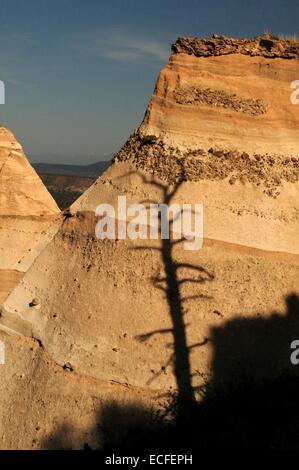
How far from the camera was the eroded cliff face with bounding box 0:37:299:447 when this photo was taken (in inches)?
362

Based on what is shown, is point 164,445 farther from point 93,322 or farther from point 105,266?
point 105,266

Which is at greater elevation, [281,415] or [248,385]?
[248,385]

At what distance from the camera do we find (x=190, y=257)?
953 centimetres

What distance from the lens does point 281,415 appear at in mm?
8258

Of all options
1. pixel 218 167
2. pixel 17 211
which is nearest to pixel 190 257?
pixel 218 167

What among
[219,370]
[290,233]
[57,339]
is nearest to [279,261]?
[290,233]

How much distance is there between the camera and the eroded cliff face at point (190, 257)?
30.1 ft

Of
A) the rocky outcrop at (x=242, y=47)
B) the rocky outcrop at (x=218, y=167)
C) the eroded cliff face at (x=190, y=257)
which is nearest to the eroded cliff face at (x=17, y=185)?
the eroded cliff face at (x=190, y=257)

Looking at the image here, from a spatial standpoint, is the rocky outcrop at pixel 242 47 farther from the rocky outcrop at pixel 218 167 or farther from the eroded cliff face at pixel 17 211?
the eroded cliff face at pixel 17 211

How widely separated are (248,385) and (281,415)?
0.78 meters

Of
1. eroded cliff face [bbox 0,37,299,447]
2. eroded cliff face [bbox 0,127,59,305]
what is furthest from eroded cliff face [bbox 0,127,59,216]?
eroded cliff face [bbox 0,37,299,447]

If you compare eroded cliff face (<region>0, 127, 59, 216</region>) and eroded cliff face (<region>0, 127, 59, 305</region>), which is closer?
eroded cliff face (<region>0, 127, 59, 305</region>)

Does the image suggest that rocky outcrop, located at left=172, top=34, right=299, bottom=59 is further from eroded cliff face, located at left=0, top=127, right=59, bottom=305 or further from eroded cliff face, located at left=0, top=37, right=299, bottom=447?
eroded cliff face, located at left=0, top=127, right=59, bottom=305

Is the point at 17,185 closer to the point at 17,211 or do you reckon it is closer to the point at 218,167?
the point at 17,211
